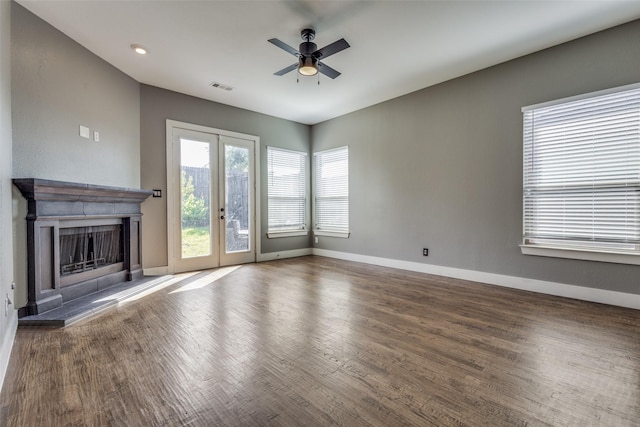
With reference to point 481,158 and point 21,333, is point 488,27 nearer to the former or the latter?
point 481,158

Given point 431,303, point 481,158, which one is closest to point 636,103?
point 481,158

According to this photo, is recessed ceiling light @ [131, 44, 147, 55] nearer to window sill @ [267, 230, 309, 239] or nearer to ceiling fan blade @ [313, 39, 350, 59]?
ceiling fan blade @ [313, 39, 350, 59]

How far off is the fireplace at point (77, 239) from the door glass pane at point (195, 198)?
2.21 feet

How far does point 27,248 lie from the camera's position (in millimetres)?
2764

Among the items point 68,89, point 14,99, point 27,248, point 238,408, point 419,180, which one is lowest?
point 238,408

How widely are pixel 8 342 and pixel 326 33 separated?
3.90m

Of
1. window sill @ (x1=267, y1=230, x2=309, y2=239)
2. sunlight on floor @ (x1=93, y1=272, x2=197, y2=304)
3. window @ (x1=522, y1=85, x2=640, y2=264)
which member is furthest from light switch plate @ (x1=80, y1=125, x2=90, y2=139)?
window @ (x1=522, y1=85, x2=640, y2=264)

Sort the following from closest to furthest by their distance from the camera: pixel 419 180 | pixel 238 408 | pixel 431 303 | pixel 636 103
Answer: pixel 238 408 → pixel 636 103 → pixel 431 303 → pixel 419 180

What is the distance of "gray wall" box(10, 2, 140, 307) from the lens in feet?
8.96

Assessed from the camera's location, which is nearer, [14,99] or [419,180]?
[14,99]

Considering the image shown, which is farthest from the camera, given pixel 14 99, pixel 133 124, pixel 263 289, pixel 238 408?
pixel 133 124

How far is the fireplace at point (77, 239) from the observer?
279cm

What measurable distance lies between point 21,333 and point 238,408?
2.34 m

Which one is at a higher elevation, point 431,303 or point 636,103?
point 636,103
